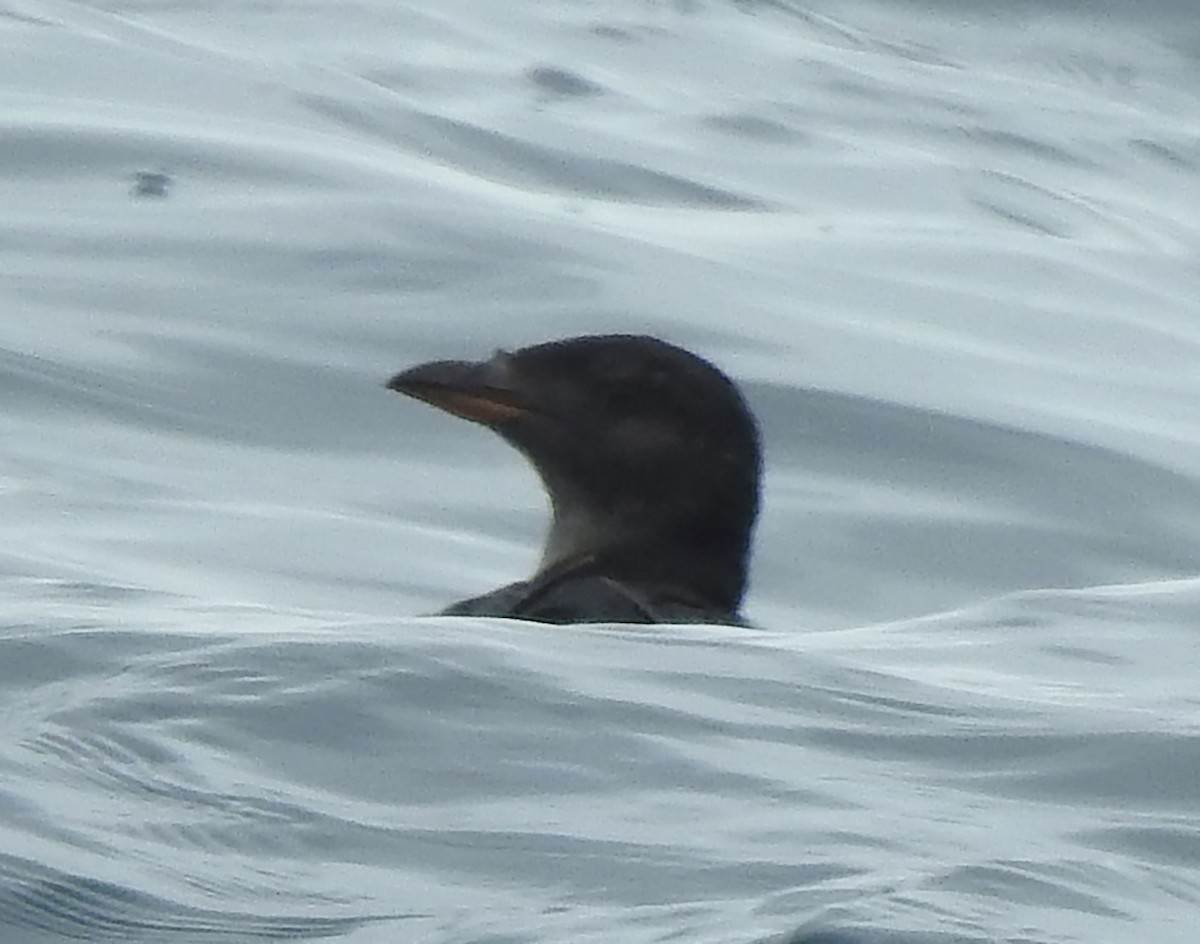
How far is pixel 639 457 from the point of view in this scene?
7.21 m

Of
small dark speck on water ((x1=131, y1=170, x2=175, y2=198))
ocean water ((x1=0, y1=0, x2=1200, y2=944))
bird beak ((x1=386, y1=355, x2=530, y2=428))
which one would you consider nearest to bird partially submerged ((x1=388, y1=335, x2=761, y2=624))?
bird beak ((x1=386, y1=355, x2=530, y2=428))

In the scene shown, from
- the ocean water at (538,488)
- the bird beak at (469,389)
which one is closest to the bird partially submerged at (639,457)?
the bird beak at (469,389)

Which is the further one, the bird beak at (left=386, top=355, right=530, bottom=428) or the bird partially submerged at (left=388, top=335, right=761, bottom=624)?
the bird beak at (left=386, top=355, right=530, bottom=428)

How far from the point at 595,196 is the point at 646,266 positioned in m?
1.60

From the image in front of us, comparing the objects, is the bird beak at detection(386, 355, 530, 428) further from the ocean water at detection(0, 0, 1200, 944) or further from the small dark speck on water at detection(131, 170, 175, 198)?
the small dark speck on water at detection(131, 170, 175, 198)

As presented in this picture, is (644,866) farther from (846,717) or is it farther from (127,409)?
(127,409)

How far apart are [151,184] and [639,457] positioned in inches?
204

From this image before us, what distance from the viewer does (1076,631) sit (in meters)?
6.72

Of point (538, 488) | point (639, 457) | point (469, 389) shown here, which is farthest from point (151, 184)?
point (639, 457)

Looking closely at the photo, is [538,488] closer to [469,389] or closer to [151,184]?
[469,389]

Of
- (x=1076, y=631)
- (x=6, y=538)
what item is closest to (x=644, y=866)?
(x=1076, y=631)

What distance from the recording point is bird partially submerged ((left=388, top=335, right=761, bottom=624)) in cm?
711

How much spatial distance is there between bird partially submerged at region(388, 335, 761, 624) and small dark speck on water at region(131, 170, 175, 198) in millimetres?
4642

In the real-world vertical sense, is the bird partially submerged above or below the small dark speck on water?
below
